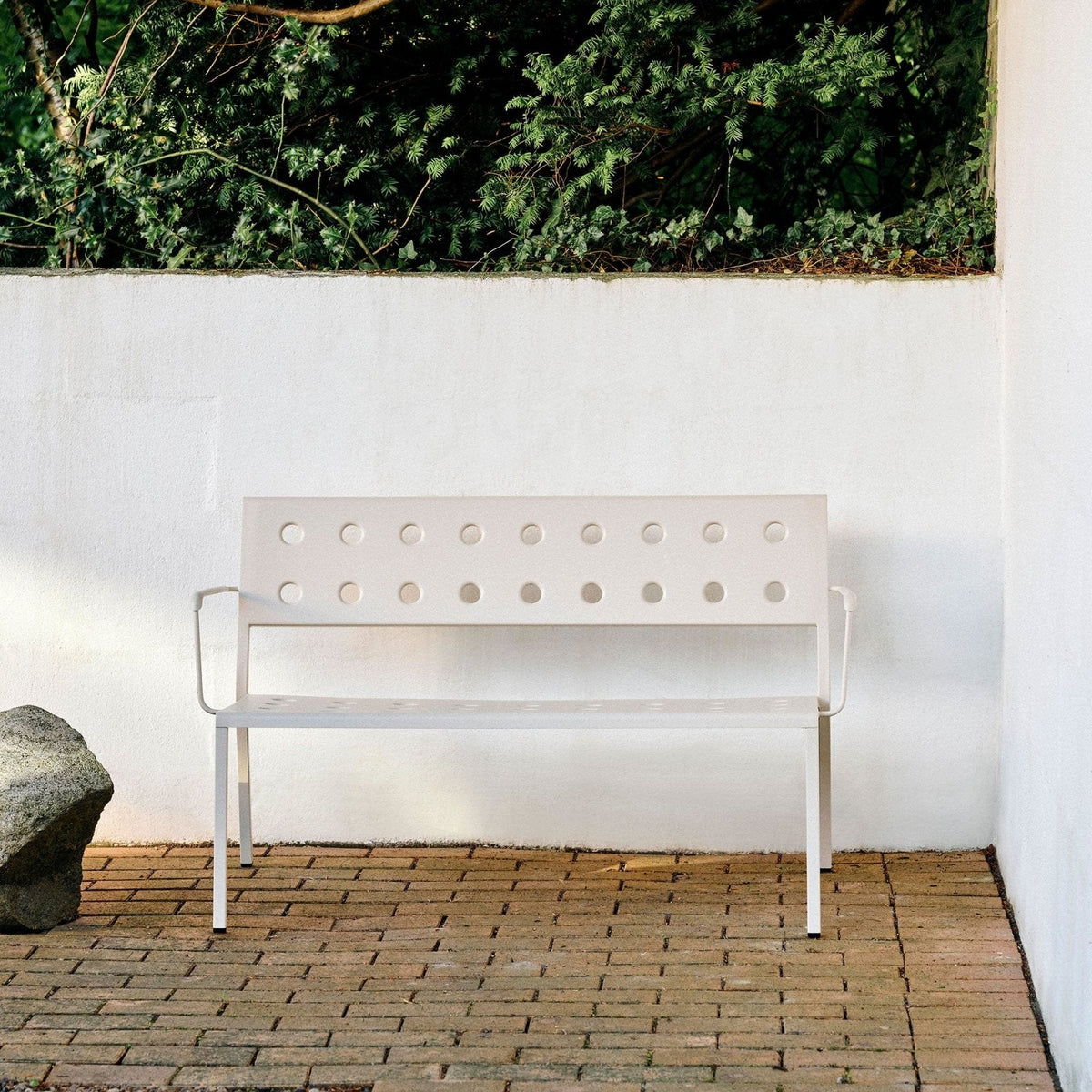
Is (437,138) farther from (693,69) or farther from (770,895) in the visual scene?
(770,895)

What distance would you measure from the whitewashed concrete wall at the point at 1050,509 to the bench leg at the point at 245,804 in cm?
203

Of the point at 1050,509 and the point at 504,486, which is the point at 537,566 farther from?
the point at 1050,509

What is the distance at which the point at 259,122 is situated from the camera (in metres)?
5.10

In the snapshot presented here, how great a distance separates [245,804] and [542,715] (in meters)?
1.05

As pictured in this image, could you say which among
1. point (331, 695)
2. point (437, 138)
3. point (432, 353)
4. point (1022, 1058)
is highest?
point (437, 138)

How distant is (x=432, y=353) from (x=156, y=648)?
3.84ft

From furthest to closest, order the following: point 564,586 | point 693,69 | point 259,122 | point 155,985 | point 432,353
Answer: point 259,122 → point 693,69 → point 432,353 → point 564,586 → point 155,985

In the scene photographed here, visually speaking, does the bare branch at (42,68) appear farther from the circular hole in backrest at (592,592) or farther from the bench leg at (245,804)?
the circular hole in backrest at (592,592)

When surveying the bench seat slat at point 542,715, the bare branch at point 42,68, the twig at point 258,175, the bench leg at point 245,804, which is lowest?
the bench leg at point 245,804

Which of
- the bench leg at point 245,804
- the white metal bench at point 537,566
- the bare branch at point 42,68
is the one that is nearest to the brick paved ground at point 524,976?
the bench leg at point 245,804

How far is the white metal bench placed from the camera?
13.2 ft

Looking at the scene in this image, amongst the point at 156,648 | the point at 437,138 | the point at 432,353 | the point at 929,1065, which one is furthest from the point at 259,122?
the point at 929,1065

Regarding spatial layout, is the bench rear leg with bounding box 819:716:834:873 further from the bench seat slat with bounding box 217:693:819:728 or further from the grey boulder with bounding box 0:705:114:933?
the grey boulder with bounding box 0:705:114:933

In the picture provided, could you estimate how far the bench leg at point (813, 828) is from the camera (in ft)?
11.8
